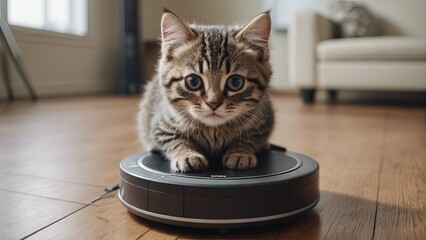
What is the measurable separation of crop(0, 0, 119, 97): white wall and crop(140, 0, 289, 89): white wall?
0.41 m

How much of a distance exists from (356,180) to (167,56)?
62cm

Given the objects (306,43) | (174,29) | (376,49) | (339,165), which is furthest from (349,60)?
(174,29)

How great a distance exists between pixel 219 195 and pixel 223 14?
4.61 m

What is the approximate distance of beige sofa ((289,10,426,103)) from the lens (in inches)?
132

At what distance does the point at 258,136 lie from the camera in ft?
3.42

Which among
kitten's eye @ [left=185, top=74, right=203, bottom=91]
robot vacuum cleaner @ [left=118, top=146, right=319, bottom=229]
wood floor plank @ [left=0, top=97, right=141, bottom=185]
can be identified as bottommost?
wood floor plank @ [left=0, top=97, right=141, bottom=185]

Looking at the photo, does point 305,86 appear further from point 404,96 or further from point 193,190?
point 193,190

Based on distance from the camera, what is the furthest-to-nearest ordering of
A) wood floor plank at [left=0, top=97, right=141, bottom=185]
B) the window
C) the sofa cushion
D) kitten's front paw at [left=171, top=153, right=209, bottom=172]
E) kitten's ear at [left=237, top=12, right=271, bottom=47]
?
the window, the sofa cushion, wood floor plank at [left=0, top=97, right=141, bottom=185], kitten's ear at [left=237, top=12, right=271, bottom=47], kitten's front paw at [left=171, top=153, right=209, bottom=172]

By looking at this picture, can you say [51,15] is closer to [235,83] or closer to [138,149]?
[138,149]

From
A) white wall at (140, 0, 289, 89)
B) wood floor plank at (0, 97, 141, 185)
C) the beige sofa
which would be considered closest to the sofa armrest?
the beige sofa

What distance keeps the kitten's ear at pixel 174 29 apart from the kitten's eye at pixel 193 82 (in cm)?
10

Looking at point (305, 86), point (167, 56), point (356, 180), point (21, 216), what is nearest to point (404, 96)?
point (305, 86)

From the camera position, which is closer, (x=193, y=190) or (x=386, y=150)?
(x=193, y=190)

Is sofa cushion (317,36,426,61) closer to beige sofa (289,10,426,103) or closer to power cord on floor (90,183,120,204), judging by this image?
beige sofa (289,10,426,103)
